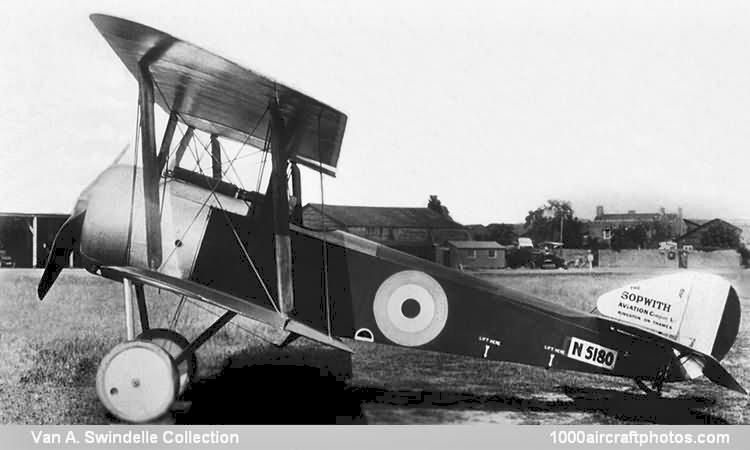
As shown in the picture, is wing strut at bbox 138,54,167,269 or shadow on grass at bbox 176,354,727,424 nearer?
wing strut at bbox 138,54,167,269

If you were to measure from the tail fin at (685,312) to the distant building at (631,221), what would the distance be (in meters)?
1.99

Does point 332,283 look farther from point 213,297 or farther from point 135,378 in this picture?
point 135,378

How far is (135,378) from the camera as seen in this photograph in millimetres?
3648

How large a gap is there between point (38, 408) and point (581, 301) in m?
6.14

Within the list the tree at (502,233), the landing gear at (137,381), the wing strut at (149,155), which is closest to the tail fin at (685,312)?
the landing gear at (137,381)

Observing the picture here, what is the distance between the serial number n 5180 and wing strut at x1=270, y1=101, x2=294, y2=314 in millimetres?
1961

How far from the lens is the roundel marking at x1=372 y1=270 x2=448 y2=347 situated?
4.36 m

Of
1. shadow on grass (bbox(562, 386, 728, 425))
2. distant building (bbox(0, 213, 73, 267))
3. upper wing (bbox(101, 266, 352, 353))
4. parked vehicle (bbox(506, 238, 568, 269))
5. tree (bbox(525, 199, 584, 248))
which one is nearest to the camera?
upper wing (bbox(101, 266, 352, 353))

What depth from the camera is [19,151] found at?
504cm

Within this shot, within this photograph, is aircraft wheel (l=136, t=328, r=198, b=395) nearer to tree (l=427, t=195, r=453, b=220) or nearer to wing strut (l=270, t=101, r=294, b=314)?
wing strut (l=270, t=101, r=294, b=314)

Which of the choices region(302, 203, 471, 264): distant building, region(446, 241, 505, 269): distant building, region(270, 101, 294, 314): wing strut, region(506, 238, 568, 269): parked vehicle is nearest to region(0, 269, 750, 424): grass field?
region(270, 101, 294, 314): wing strut

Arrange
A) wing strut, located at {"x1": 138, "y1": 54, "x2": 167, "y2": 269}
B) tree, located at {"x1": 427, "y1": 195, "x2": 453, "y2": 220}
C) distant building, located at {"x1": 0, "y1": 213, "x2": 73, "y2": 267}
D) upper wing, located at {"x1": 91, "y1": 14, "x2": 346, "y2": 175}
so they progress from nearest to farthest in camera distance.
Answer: upper wing, located at {"x1": 91, "y1": 14, "x2": 346, "y2": 175}, wing strut, located at {"x1": 138, "y1": 54, "x2": 167, "y2": 269}, distant building, located at {"x1": 0, "y1": 213, "x2": 73, "y2": 267}, tree, located at {"x1": 427, "y1": 195, "x2": 453, "y2": 220}

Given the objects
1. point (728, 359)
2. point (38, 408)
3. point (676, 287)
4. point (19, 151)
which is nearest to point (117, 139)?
A: point (19, 151)

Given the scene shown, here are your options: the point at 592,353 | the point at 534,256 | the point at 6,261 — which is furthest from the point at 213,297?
the point at 534,256
